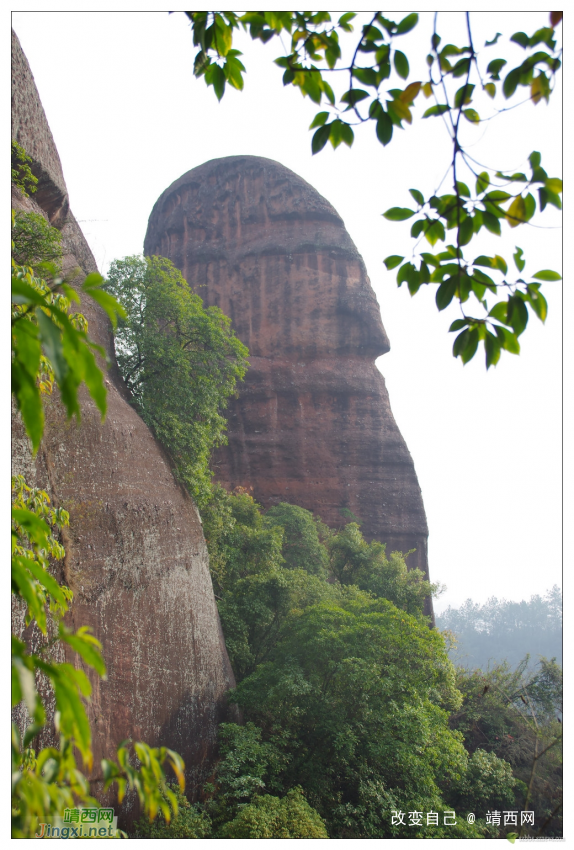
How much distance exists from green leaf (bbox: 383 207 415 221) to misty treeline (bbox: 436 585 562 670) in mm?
58566

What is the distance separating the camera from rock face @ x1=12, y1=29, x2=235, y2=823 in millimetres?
6066

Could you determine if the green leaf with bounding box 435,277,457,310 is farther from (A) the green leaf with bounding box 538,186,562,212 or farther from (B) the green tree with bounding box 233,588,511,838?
(B) the green tree with bounding box 233,588,511,838

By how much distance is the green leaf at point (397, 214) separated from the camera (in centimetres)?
172

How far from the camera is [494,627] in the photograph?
6303cm

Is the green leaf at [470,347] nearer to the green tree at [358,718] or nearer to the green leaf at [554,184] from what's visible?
the green leaf at [554,184]

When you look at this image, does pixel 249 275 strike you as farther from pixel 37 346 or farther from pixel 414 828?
pixel 37 346

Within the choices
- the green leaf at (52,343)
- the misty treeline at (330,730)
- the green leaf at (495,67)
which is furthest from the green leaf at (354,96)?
the misty treeline at (330,730)

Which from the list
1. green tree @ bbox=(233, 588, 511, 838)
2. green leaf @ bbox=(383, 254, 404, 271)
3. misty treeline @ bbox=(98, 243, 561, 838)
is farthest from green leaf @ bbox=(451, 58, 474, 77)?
green tree @ bbox=(233, 588, 511, 838)

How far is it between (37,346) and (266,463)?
19.9 metres

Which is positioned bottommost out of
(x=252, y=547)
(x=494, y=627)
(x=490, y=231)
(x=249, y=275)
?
(x=494, y=627)

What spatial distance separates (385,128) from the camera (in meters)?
1.71

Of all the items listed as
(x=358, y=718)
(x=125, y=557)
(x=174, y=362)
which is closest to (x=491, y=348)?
(x=125, y=557)

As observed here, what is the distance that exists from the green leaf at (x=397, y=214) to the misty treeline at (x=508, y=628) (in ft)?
192

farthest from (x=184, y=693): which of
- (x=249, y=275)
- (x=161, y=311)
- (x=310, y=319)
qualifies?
(x=249, y=275)
